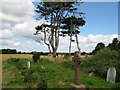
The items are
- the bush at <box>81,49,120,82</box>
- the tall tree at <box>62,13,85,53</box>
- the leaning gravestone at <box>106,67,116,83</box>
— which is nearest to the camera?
the leaning gravestone at <box>106,67,116,83</box>

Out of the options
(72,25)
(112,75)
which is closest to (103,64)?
(112,75)

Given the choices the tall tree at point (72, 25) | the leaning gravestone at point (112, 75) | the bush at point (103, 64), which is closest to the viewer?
the leaning gravestone at point (112, 75)

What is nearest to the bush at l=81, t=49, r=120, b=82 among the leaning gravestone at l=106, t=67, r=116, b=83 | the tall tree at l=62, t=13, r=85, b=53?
the leaning gravestone at l=106, t=67, r=116, b=83

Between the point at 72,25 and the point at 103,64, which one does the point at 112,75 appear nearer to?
the point at 103,64

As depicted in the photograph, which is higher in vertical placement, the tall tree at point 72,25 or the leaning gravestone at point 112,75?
the tall tree at point 72,25

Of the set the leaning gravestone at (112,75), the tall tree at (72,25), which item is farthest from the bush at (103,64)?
the tall tree at (72,25)

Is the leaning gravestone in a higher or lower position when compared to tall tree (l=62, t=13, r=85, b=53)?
lower

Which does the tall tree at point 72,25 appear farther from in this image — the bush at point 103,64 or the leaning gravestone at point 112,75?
the leaning gravestone at point 112,75

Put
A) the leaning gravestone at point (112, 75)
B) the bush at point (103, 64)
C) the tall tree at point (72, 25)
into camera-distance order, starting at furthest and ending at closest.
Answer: the tall tree at point (72, 25) → the bush at point (103, 64) → the leaning gravestone at point (112, 75)

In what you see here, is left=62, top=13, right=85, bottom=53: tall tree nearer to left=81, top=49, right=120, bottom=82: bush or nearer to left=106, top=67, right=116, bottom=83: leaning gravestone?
left=81, top=49, right=120, bottom=82: bush

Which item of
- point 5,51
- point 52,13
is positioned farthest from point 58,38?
point 5,51

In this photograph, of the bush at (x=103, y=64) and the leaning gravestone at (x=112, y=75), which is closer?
the leaning gravestone at (x=112, y=75)

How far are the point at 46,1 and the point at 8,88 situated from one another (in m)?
26.8

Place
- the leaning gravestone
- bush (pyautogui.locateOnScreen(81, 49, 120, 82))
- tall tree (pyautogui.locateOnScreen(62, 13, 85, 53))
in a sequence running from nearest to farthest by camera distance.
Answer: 1. the leaning gravestone
2. bush (pyautogui.locateOnScreen(81, 49, 120, 82))
3. tall tree (pyautogui.locateOnScreen(62, 13, 85, 53))
